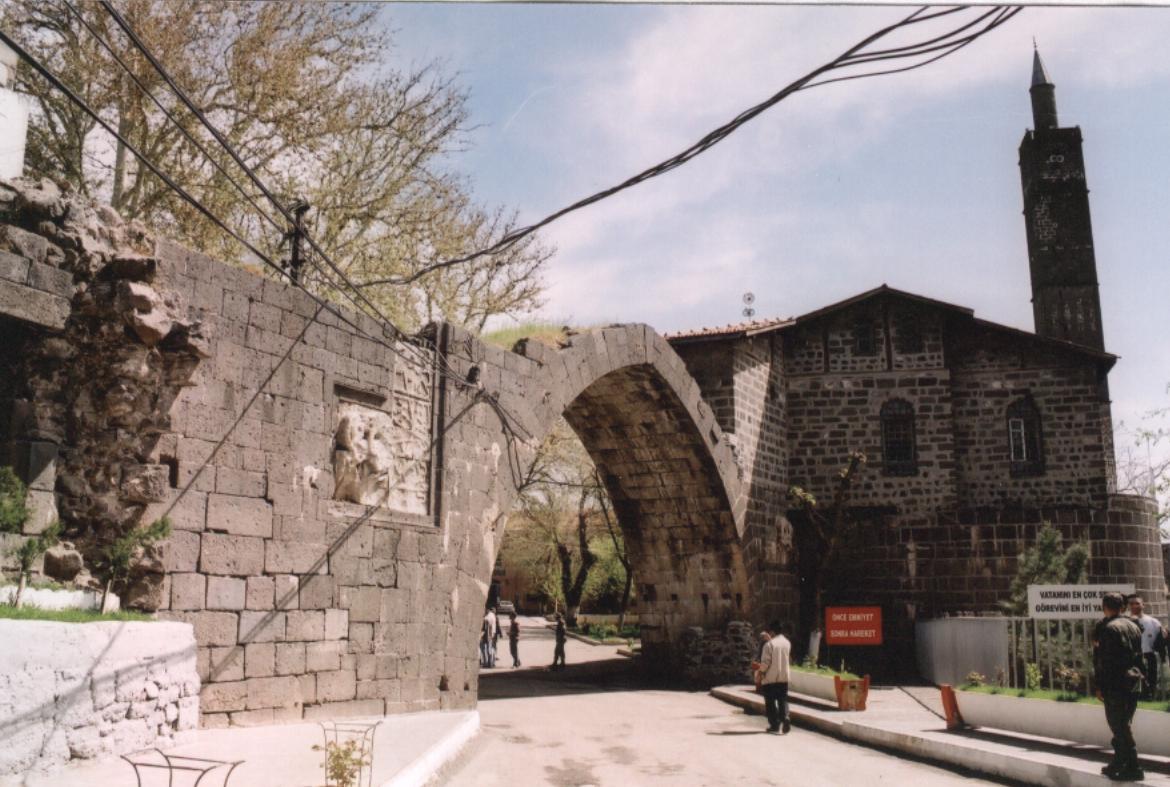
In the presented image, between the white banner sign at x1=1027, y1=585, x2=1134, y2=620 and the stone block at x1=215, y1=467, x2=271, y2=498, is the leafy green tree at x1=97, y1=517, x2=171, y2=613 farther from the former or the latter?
the white banner sign at x1=1027, y1=585, x2=1134, y2=620

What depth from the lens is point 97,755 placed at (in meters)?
5.97

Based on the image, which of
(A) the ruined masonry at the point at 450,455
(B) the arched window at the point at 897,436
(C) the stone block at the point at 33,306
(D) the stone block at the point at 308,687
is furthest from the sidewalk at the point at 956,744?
(B) the arched window at the point at 897,436

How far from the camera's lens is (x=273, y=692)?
8.87 meters

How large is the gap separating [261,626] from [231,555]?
715 mm

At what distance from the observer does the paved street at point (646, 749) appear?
8.50 meters

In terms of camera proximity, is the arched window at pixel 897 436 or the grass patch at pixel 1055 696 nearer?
the grass patch at pixel 1055 696

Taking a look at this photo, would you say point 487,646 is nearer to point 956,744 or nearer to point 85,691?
point 956,744

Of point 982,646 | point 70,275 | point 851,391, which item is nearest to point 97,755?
point 70,275

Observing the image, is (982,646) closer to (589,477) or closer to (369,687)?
(369,687)

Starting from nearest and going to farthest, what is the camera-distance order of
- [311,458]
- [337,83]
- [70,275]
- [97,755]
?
[97,755] < [70,275] < [311,458] < [337,83]

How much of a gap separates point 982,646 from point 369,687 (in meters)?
8.79

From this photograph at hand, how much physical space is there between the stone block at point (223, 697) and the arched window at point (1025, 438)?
19.1m

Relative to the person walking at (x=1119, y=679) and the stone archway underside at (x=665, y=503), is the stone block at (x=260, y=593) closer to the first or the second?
the person walking at (x=1119, y=679)

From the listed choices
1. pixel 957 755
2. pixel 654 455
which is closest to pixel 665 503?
pixel 654 455
